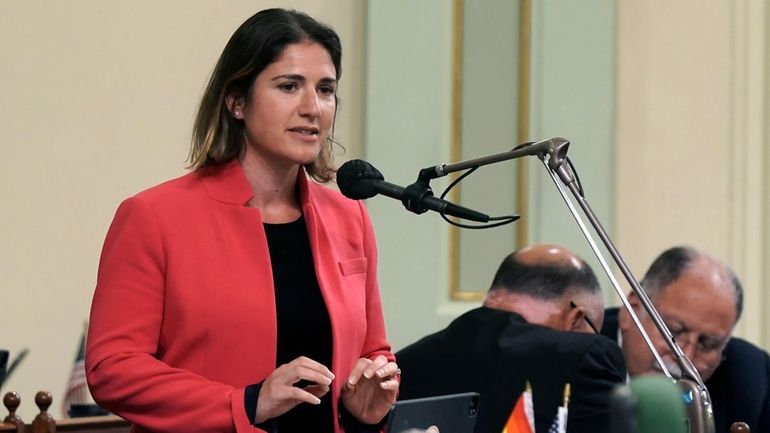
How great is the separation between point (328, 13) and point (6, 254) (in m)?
1.32

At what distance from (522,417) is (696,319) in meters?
0.99

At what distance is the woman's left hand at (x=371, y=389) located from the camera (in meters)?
2.27

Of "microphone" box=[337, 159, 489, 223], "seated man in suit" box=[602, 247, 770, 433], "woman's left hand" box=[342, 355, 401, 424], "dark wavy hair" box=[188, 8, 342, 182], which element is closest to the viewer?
"microphone" box=[337, 159, 489, 223]

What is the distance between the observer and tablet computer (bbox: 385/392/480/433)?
2.02 m

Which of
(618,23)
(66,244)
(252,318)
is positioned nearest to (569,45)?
(618,23)

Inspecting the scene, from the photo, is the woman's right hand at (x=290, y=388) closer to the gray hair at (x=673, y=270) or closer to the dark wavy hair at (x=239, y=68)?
the dark wavy hair at (x=239, y=68)

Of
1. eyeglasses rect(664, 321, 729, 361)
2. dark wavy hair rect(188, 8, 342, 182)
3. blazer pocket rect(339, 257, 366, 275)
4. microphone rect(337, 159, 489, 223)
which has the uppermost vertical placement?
dark wavy hair rect(188, 8, 342, 182)

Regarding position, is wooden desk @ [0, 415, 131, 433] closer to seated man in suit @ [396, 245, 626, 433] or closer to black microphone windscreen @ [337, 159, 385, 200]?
seated man in suit @ [396, 245, 626, 433]

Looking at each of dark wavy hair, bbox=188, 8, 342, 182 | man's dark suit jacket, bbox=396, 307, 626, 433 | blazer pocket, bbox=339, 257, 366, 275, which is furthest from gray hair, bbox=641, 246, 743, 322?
dark wavy hair, bbox=188, 8, 342, 182

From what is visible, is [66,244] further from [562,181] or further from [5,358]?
[562,181]

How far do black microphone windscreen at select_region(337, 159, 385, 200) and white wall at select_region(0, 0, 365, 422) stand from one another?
2092 mm

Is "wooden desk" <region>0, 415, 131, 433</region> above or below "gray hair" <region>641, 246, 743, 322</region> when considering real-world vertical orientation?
below

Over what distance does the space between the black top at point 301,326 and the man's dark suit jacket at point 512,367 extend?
0.83m

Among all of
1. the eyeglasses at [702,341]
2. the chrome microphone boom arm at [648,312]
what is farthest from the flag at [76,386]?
the chrome microphone boom arm at [648,312]
